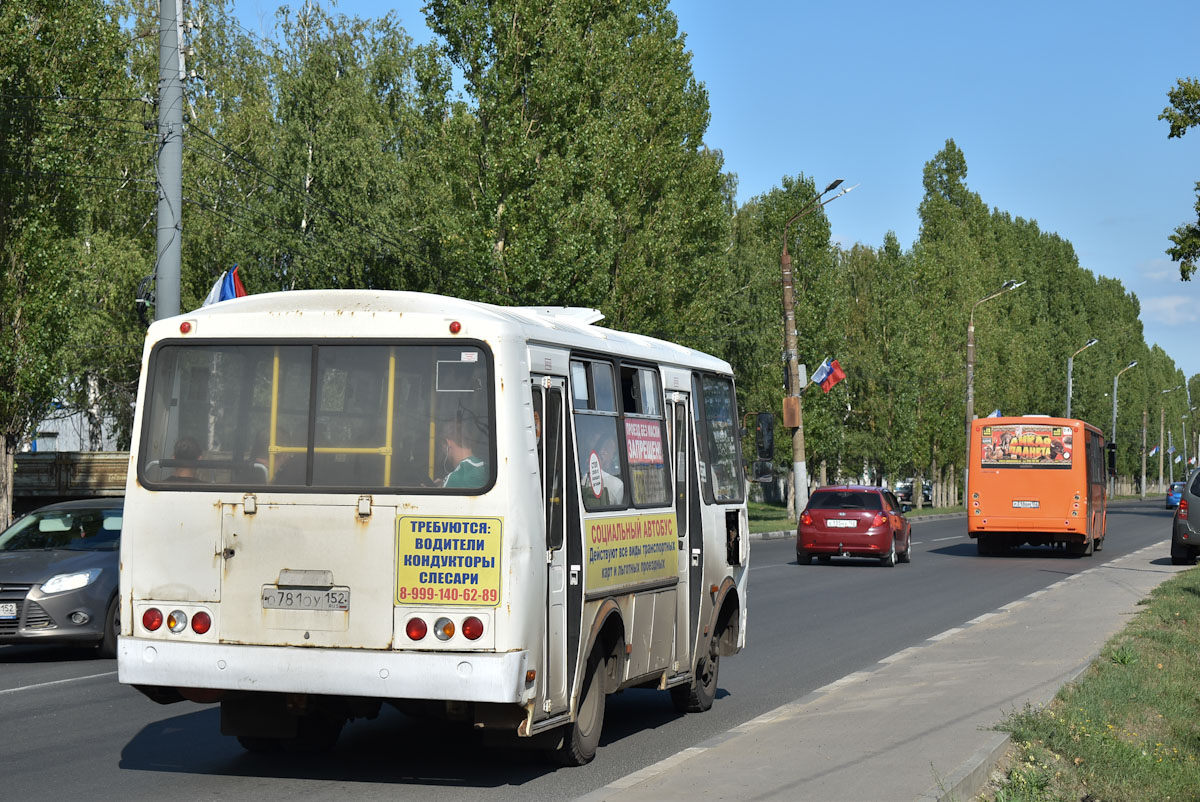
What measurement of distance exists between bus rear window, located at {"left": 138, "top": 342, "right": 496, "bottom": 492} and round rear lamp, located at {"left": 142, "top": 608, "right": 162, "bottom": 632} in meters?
0.71

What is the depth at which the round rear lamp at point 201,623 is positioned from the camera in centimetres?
820

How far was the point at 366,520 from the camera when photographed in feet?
26.5

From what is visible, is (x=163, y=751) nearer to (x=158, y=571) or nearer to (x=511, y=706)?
(x=158, y=571)

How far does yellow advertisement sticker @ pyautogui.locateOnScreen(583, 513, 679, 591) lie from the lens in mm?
9011

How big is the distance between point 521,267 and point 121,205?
1653cm

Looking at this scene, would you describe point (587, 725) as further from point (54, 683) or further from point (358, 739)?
point (54, 683)

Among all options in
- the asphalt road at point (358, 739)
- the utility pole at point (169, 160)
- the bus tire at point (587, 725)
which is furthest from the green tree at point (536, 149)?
the bus tire at point (587, 725)

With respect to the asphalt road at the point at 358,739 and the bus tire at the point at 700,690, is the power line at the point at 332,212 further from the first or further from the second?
the bus tire at the point at 700,690

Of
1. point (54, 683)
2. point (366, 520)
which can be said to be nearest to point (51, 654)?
point (54, 683)

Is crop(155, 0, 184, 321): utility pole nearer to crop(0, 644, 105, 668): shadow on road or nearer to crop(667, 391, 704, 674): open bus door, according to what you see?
crop(0, 644, 105, 668): shadow on road

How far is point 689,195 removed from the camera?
4847cm

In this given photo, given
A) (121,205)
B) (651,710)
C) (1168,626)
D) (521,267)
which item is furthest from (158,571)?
(121,205)

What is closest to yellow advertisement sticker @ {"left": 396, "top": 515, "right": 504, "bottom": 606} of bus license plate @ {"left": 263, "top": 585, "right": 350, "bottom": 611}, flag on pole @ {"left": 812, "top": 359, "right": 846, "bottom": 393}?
bus license plate @ {"left": 263, "top": 585, "right": 350, "bottom": 611}

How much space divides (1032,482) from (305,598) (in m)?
28.8
